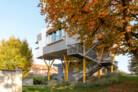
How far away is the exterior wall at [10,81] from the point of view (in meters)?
10.9

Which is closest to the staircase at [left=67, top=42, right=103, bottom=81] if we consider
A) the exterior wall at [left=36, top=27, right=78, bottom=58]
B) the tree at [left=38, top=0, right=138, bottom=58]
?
the exterior wall at [left=36, top=27, right=78, bottom=58]

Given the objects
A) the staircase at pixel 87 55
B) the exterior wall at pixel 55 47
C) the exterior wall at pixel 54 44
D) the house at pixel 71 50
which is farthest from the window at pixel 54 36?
the staircase at pixel 87 55

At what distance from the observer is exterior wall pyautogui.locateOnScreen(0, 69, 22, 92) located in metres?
10.9

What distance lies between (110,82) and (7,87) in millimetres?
9402

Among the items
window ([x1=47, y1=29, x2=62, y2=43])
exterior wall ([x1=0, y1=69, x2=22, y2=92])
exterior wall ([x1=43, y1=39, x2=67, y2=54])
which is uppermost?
window ([x1=47, y1=29, x2=62, y2=43])

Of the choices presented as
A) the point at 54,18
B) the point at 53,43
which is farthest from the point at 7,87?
the point at 53,43

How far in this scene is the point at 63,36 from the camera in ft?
76.3

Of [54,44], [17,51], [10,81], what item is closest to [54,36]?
[54,44]

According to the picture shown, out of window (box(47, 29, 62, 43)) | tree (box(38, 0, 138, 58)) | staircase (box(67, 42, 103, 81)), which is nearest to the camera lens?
tree (box(38, 0, 138, 58))

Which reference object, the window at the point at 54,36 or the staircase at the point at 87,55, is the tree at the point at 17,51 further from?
the staircase at the point at 87,55

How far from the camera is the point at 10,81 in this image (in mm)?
11383

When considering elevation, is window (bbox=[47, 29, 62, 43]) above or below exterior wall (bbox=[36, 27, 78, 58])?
above

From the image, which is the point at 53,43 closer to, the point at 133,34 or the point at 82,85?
the point at 82,85

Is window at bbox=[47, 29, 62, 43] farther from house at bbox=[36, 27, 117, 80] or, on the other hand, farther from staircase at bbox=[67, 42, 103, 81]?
staircase at bbox=[67, 42, 103, 81]
